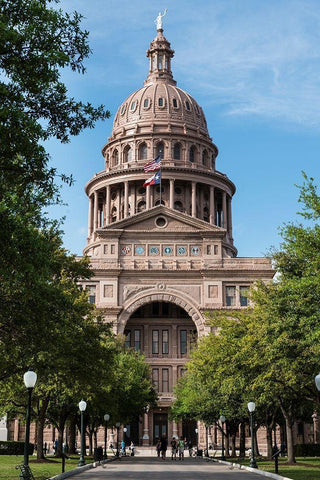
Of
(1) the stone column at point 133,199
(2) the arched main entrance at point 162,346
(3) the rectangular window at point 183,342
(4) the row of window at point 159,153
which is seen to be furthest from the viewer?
(4) the row of window at point 159,153

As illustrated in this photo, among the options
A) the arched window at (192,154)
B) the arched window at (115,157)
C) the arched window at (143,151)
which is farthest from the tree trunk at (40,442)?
the arched window at (115,157)

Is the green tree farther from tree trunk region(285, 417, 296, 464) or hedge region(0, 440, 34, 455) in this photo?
hedge region(0, 440, 34, 455)

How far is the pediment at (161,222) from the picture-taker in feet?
272

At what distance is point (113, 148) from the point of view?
11306 centimetres

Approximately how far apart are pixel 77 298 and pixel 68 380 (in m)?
5.16

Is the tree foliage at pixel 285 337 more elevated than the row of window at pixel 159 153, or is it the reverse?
the row of window at pixel 159 153

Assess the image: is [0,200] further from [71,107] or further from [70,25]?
[70,25]

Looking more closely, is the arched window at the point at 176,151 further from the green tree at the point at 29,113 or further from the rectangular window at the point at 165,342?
the green tree at the point at 29,113

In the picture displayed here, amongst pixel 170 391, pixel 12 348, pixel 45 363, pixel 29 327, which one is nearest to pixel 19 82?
pixel 29 327

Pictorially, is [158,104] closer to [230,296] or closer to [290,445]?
[230,296]

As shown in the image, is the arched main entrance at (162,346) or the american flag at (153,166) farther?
the american flag at (153,166)

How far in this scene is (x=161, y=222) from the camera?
84.0 metres

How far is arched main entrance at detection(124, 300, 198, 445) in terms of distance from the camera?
82500mm

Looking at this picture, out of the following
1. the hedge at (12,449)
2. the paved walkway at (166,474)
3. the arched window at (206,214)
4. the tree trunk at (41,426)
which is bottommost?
the paved walkway at (166,474)
